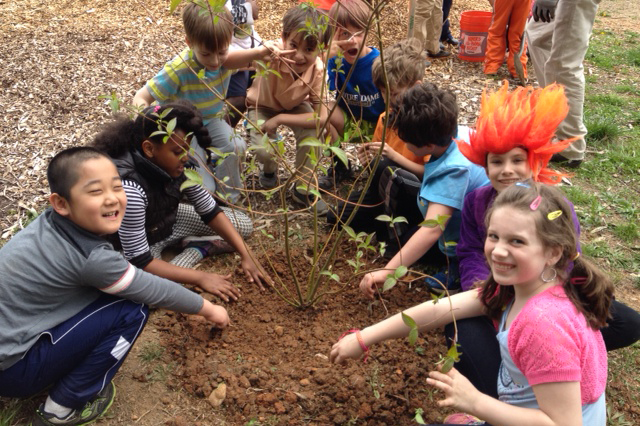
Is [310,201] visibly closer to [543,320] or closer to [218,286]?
[218,286]

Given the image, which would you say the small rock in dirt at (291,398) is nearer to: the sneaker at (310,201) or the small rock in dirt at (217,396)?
the small rock in dirt at (217,396)

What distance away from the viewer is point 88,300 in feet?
6.75

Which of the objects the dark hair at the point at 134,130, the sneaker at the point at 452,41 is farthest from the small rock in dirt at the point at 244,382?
the sneaker at the point at 452,41

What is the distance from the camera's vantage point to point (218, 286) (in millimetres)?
2676

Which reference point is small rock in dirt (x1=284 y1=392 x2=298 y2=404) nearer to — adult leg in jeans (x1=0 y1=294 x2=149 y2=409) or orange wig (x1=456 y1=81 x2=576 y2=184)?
adult leg in jeans (x1=0 y1=294 x2=149 y2=409)

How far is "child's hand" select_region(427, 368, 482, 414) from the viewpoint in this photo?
61.7 inches

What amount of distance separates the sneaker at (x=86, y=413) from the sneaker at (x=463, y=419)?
51.3 inches

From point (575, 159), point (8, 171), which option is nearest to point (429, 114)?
point (575, 159)

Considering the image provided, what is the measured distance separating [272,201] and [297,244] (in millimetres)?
476

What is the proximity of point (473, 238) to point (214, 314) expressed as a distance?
1138mm

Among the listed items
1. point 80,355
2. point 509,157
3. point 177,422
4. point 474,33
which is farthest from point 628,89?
point 80,355

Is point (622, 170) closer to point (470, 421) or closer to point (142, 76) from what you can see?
point (470, 421)

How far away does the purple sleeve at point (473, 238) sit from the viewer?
2303 mm

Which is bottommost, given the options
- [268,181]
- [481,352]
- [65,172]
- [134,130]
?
[268,181]
